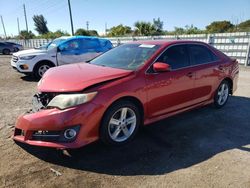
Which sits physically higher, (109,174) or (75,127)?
(75,127)

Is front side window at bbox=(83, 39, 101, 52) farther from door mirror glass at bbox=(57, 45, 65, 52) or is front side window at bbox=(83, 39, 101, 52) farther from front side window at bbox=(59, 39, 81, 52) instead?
door mirror glass at bbox=(57, 45, 65, 52)

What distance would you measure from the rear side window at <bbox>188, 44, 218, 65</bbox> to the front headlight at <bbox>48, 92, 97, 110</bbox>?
245 centimetres

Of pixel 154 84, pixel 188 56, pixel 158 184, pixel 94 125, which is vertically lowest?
pixel 158 184

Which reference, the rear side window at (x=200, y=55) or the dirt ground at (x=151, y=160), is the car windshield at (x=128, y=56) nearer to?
the rear side window at (x=200, y=55)

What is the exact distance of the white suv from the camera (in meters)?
9.40

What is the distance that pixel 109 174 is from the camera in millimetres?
3127

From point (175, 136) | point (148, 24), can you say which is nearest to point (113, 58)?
point (175, 136)

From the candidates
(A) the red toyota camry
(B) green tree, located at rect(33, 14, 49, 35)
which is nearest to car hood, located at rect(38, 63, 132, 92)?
(A) the red toyota camry

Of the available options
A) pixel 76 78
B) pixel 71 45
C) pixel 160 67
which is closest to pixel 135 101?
pixel 160 67

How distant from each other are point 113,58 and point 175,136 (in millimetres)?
1777

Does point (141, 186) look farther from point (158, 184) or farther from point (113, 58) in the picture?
point (113, 58)

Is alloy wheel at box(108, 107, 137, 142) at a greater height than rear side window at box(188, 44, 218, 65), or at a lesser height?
lesser

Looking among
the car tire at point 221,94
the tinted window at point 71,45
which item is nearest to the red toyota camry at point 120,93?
the car tire at point 221,94

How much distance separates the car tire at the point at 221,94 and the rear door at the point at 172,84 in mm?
1043
